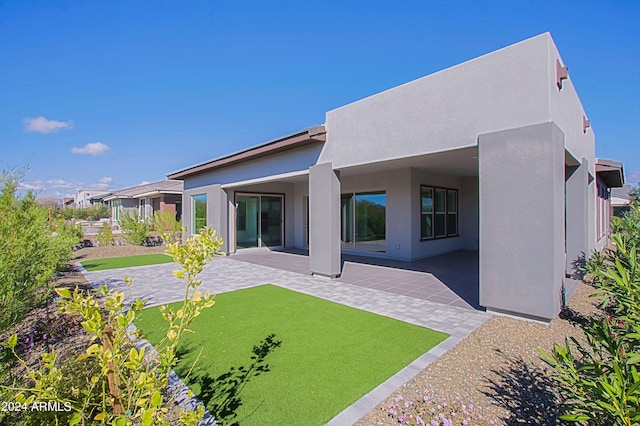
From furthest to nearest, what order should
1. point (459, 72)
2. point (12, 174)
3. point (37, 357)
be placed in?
point (459, 72) < point (12, 174) < point (37, 357)

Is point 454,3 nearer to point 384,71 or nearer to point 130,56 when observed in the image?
point 384,71

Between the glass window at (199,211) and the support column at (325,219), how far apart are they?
29.8 feet

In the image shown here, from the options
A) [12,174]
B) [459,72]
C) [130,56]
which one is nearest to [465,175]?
[459,72]

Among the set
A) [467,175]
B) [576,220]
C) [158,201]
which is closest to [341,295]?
[576,220]

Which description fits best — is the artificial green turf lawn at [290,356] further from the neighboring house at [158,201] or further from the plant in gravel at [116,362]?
the neighboring house at [158,201]

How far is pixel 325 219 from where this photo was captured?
366 inches

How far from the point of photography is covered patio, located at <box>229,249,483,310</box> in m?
7.50

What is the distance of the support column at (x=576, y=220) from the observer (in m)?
8.77

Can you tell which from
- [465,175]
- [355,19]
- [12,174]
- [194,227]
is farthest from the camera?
[194,227]

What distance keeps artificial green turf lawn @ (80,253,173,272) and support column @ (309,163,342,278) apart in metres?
7.93

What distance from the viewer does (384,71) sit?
1331 centimetres

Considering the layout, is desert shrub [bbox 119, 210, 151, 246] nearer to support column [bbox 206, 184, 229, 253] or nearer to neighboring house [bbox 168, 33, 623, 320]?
support column [bbox 206, 184, 229, 253]

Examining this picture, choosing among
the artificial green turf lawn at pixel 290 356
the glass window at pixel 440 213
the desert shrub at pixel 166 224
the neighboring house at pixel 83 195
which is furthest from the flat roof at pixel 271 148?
the neighboring house at pixel 83 195

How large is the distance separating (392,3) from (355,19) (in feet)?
4.57
